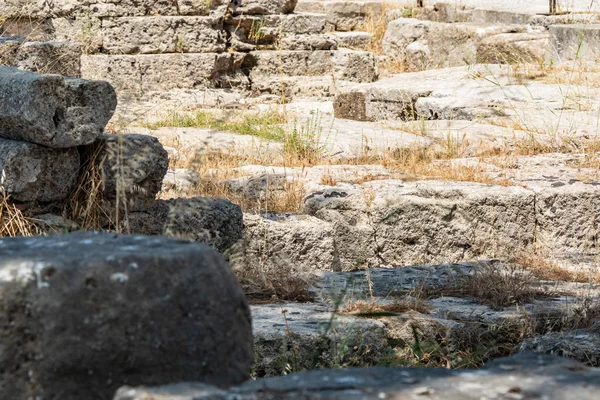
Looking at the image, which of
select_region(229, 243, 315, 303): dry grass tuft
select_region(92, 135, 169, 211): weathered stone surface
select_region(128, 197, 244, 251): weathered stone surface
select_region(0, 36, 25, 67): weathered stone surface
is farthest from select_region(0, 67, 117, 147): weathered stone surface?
select_region(0, 36, 25, 67): weathered stone surface

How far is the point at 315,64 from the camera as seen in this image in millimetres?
11914

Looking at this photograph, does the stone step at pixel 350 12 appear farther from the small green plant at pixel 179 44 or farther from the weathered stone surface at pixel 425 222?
the weathered stone surface at pixel 425 222

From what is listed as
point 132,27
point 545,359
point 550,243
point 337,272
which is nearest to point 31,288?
point 545,359

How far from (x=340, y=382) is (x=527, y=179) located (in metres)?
4.74

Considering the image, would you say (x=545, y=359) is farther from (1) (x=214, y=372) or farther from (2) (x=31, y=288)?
(2) (x=31, y=288)

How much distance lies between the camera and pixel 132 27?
35.7ft

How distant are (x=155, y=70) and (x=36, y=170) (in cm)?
621

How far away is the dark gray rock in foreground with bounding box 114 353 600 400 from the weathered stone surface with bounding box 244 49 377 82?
32.2 feet

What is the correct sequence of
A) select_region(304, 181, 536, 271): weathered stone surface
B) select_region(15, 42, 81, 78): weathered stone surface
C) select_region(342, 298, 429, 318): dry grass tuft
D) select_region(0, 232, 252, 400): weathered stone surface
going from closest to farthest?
select_region(0, 232, 252, 400): weathered stone surface < select_region(342, 298, 429, 318): dry grass tuft < select_region(304, 181, 536, 271): weathered stone surface < select_region(15, 42, 81, 78): weathered stone surface

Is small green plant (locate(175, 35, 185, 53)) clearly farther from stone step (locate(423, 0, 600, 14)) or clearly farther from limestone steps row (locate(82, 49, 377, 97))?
stone step (locate(423, 0, 600, 14))

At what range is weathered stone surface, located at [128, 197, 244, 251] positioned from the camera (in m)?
5.27

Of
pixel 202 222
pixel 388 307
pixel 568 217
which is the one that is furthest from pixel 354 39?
pixel 388 307

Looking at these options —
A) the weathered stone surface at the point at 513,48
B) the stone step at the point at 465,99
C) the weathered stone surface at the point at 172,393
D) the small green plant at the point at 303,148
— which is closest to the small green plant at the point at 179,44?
the stone step at the point at 465,99

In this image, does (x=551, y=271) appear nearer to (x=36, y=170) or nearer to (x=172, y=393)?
(x=36, y=170)
